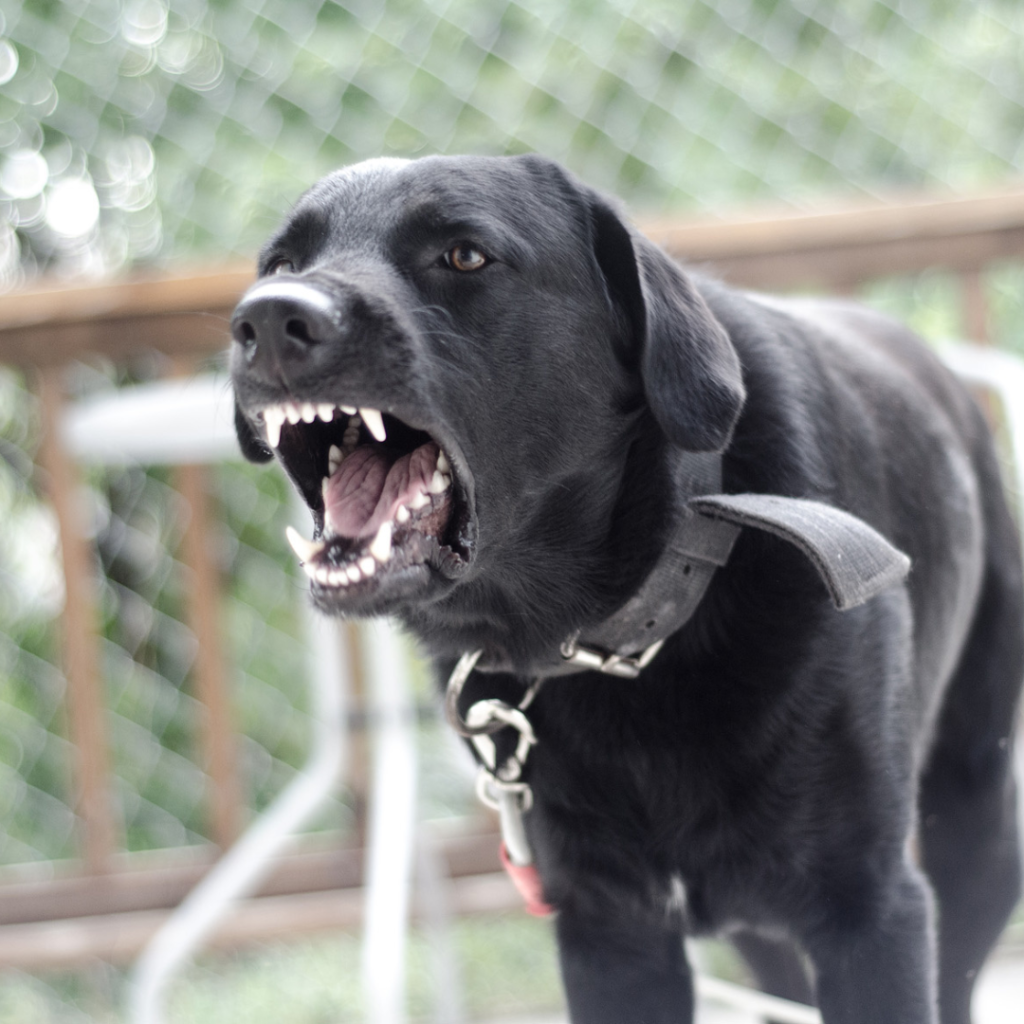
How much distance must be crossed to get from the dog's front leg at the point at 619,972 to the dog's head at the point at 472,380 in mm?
340

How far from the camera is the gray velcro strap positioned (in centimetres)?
105

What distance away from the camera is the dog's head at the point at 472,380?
1081 mm

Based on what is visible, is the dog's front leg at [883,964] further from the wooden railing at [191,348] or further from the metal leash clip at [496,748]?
the wooden railing at [191,348]

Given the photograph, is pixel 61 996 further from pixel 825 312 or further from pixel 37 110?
pixel 825 312

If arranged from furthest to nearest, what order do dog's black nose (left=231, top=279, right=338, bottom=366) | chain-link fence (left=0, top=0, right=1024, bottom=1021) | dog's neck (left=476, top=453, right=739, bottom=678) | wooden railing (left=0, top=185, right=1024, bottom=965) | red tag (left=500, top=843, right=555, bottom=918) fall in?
chain-link fence (left=0, top=0, right=1024, bottom=1021), wooden railing (left=0, top=185, right=1024, bottom=965), red tag (left=500, top=843, right=555, bottom=918), dog's neck (left=476, top=453, right=739, bottom=678), dog's black nose (left=231, top=279, right=338, bottom=366)

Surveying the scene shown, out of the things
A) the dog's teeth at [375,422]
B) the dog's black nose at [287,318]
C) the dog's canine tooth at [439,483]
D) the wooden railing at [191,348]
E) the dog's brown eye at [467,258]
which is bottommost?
the wooden railing at [191,348]

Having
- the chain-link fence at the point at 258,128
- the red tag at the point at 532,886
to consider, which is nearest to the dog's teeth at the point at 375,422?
the red tag at the point at 532,886

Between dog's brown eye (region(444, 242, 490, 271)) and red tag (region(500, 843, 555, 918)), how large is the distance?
27.2 inches

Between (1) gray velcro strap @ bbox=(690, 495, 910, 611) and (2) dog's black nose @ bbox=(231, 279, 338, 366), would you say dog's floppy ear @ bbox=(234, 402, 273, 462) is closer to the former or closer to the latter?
(2) dog's black nose @ bbox=(231, 279, 338, 366)

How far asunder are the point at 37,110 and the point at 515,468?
7.27 feet

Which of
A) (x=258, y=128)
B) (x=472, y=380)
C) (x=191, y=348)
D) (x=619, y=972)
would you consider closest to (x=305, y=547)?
(x=472, y=380)

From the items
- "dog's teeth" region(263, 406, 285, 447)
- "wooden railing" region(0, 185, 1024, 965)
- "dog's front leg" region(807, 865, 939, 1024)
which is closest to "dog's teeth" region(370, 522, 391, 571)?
"dog's teeth" region(263, 406, 285, 447)

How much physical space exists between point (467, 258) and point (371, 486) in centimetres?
25

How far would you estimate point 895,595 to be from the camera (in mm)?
1341
